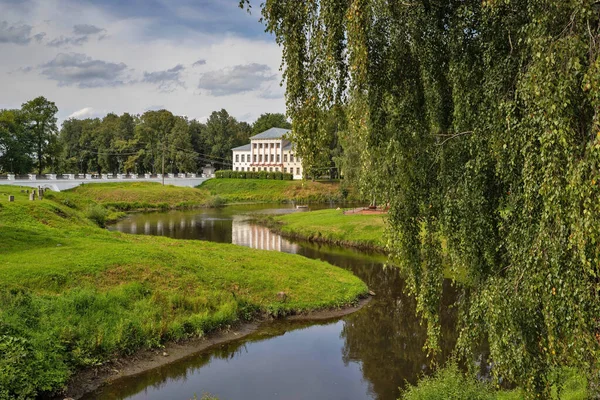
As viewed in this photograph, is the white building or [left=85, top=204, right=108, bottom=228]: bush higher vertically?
the white building

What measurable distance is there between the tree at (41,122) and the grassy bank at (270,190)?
2684 centimetres

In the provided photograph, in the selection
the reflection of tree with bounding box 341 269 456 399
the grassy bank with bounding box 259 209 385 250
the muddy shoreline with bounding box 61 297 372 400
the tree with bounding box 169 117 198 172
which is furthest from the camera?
the tree with bounding box 169 117 198 172

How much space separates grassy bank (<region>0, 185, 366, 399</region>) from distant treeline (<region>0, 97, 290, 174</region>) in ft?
177

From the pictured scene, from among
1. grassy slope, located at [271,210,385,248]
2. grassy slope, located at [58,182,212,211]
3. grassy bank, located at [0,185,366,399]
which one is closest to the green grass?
grassy bank, located at [0,185,366,399]

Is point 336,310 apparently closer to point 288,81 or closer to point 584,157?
point 288,81

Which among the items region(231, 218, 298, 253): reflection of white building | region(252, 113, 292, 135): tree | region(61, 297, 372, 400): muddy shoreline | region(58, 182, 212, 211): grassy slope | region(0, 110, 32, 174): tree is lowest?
region(61, 297, 372, 400): muddy shoreline

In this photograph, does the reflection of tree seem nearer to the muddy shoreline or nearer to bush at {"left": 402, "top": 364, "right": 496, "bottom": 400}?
the muddy shoreline

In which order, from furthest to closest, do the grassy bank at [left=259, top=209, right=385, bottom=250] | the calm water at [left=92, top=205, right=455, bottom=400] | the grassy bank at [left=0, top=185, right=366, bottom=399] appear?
the grassy bank at [left=259, top=209, right=385, bottom=250] → the calm water at [left=92, top=205, right=455, bottom=400] → the grassy bank at [left=0, top=185, right=366, bottom=399]

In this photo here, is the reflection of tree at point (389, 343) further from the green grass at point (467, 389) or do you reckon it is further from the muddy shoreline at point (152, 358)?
the green grass at point (467, 389)

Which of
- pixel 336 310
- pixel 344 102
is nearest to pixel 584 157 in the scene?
pixel 344 102

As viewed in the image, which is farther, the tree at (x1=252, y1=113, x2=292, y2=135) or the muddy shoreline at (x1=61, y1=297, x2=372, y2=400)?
the tree at (x1=252, y1=113, x2=292, y2=135)

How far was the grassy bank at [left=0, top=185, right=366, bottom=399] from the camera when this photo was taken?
14.0 meters

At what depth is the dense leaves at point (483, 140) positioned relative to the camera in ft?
18.8

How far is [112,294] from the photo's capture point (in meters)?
18.0
